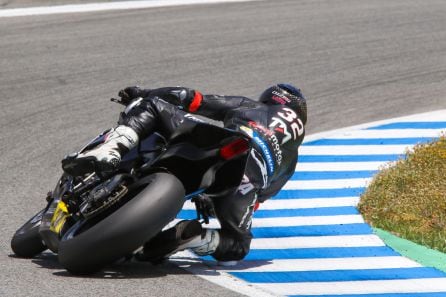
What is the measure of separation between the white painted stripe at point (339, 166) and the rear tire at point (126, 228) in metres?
3.92

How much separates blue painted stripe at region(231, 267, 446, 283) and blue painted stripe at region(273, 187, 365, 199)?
213cm

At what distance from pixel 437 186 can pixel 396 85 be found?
4.75 metres

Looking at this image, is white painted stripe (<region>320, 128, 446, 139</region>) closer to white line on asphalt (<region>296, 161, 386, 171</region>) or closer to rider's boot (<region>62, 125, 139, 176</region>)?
white line on asphalt (<region>296, 161, 386, 171</region>)

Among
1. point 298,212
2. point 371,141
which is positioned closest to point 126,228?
point 298,212

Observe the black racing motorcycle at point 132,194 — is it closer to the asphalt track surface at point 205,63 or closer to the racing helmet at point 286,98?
the racing helmet at point 286,98

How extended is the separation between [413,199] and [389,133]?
2.87 meters

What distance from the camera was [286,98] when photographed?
7.68 meters

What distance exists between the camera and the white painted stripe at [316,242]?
7.93 meters

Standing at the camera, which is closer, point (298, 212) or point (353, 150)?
point (298, 212)

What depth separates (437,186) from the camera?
30.3ft

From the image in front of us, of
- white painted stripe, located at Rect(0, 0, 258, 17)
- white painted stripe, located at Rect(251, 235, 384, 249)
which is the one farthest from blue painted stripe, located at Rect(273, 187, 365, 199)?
white painted stripe, located at Rect(0, 0, 258, 17)

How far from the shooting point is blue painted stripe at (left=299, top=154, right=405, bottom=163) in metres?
10.6

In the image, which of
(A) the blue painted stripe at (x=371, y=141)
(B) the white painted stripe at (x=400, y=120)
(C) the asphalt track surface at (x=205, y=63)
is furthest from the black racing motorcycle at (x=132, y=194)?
(B) the white painted stripe at (x=400, y=120)

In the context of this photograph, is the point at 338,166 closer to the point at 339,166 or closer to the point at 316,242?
the point at 339,166
